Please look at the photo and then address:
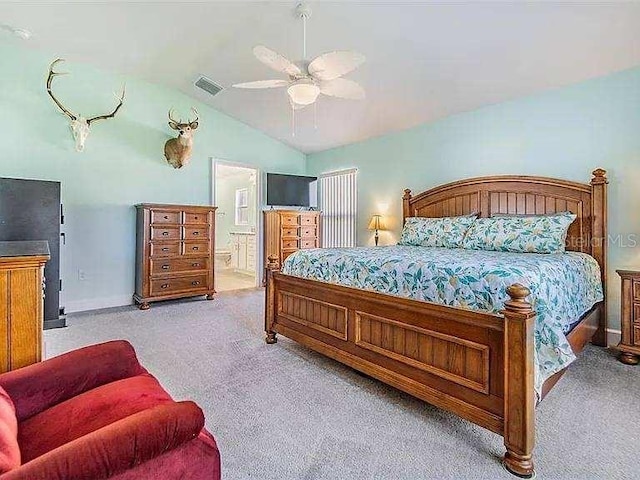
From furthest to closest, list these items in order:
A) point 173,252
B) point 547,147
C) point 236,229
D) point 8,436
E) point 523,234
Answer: point 236,229 < point 173,252 < point 547,147 < point 523,234 < point 8,436

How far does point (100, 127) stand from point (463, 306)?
509cm

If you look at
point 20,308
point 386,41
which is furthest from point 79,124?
point 20,308

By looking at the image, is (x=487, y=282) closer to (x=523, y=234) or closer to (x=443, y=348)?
(x=443, y=348)

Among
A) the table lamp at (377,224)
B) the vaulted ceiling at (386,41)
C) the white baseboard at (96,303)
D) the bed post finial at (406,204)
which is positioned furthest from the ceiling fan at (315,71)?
the white baseboard at (96,303)

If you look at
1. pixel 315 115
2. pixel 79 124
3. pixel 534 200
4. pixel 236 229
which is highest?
pixel 315 115

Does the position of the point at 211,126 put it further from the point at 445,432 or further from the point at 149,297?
the point at 445,432

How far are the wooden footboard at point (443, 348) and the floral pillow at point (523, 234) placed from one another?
170 cm

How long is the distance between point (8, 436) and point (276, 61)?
2.63 m

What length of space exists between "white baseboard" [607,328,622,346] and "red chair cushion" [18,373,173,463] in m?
3.96

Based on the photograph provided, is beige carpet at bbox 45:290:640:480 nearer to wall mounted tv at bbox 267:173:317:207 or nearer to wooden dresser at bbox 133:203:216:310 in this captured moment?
wooden dresser at bbox 133:203:216:310

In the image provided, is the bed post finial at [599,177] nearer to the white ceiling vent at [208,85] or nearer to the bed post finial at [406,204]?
the bed post finial at [406,204]

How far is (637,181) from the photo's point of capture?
10.8 feet

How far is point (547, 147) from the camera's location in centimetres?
386

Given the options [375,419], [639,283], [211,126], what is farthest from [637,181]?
[211,126]
